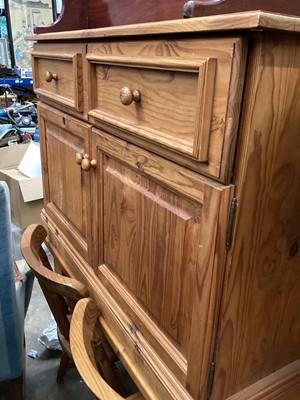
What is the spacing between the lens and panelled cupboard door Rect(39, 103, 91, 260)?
2.68 ft

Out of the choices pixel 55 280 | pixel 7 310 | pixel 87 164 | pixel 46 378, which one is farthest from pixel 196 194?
pixel 46 378

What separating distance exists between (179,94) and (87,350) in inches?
19.4

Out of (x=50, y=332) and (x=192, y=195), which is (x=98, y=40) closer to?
(x=192, y=195)

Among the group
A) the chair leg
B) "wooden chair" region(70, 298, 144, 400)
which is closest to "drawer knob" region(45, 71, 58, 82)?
"wooden chair" region(70, 298, 144, 400)

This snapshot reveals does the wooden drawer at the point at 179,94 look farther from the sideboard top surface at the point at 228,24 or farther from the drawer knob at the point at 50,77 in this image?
the drawer knob at the point at 50,77

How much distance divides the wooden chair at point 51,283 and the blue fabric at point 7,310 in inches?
2.3

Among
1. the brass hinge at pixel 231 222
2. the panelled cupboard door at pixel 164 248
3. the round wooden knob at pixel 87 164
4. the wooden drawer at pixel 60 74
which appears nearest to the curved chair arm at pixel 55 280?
the panelled cupboard door at pixel 164 248

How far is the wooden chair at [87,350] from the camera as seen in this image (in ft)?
1.96

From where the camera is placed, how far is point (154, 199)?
0.57 metres

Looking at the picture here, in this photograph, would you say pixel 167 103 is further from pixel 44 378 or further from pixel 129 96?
pixel 44 378

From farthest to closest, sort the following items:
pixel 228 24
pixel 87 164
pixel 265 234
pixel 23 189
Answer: pixel 23 189 < pixel 87 164 < pixel 265 234 < pixel 228 24

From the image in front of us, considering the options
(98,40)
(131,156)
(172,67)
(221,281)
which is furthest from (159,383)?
(98,40)

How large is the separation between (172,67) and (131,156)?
19 cm

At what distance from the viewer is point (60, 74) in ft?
2.78
